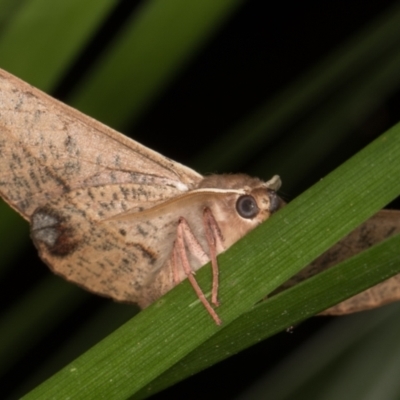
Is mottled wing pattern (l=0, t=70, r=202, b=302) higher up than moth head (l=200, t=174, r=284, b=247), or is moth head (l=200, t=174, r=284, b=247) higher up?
moth head (l=200, t=174, r=284, b=247)

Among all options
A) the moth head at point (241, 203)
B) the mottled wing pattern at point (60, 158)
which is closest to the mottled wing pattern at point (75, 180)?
the mottled wing pattern at point (60, 158)

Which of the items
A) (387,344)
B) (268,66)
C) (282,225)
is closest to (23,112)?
(282,225)

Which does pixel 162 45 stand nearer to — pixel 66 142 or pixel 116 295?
pixel 66 142

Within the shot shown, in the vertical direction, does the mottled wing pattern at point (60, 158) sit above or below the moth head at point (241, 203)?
below

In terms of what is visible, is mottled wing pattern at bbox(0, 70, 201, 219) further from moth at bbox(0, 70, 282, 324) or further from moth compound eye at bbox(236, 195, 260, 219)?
moth compound eye at bbox(236, 195, 260, 219)

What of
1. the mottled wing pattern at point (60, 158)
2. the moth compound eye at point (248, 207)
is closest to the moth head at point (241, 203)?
the moth compound eye at point (248, 207)

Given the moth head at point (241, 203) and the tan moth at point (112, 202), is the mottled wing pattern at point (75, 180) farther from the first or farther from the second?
the moth head at point (241, 203)

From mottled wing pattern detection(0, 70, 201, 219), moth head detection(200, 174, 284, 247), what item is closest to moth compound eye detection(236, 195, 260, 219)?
moth head detection(200, 174, 284, 247)

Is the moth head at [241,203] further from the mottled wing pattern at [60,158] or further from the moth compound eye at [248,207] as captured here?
the mottled wing pattern at [60,158]
